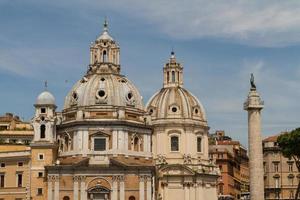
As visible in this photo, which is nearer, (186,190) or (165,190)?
(165,190)

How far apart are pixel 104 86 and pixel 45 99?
6.84 metres

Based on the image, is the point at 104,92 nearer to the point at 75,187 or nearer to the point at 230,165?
the point at 75,187

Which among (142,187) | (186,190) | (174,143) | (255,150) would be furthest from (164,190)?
(255,150)

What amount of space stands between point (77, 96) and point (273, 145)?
28.9 meters

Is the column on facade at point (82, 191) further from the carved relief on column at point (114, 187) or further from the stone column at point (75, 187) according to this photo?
the carved relief on column at point (114, 187)

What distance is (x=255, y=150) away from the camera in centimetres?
6122

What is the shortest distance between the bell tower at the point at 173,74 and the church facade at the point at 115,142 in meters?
0.55

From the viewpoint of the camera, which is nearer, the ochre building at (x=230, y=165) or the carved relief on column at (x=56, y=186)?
the carved relief on column at (x=56, y=186)

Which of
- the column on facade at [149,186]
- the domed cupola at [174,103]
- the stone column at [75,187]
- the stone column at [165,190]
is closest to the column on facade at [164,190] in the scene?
Result: the stone column at [165,190]

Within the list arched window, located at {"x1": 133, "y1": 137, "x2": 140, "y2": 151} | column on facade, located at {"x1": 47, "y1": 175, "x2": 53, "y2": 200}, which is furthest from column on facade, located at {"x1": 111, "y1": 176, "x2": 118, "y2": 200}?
column on facade, located at {"x1": 47, "y1": 175, "x2": 53, "y2": 200}

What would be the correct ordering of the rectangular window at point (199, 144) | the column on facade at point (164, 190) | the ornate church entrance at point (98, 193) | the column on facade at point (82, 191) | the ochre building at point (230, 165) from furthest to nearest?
the ochre building at point (230, 165)
the rectangular window at point (199, 144)
the column on facade at point (164, 190)
the ornate church entrance at point (98, 193)
the column on facade at point (82, 191)

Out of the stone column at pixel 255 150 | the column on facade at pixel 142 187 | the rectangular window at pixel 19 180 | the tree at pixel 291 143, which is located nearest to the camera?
the stone column at pixel 255 150

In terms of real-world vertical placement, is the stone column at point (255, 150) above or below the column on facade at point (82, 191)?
above

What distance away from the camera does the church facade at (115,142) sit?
75.8 meters
